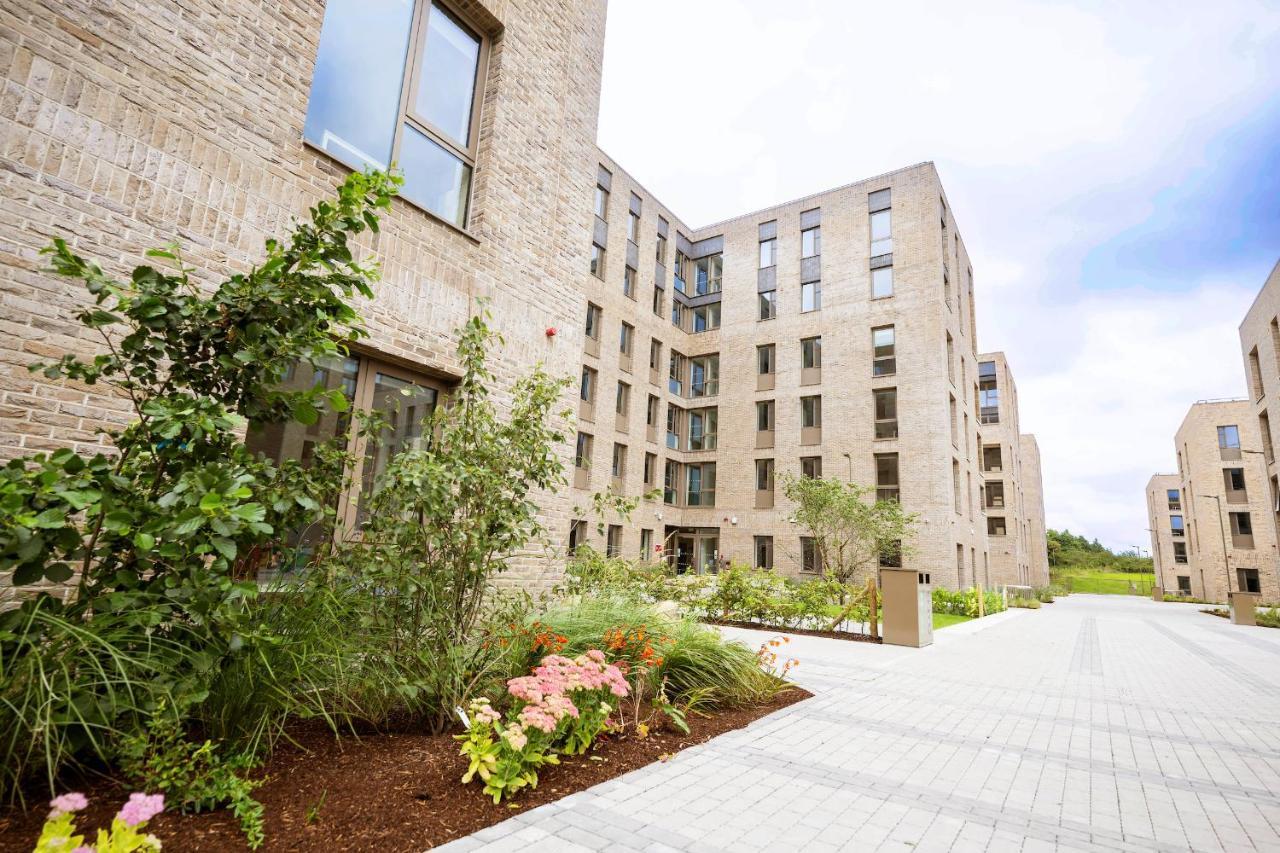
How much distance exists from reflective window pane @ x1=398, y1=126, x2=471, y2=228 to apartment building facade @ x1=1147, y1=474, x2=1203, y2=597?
70.1 m

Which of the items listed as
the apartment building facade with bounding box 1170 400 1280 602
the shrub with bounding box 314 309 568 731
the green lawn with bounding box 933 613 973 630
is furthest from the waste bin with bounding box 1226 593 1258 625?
the shrub with bounding box 314 309 568 731

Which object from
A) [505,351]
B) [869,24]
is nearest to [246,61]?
[505,351]

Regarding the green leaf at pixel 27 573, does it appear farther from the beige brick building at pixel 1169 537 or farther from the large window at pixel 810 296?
the beige brick building at pixel 1169 537

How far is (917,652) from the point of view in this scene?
10055 mm

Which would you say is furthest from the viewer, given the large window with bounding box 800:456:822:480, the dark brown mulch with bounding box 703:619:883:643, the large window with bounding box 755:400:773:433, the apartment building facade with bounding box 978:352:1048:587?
the apartment building facade with bounding box 978:352:1048:587

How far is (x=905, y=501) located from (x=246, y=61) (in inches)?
992

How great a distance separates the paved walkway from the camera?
3051mm

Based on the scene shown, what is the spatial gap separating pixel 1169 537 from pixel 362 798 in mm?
76432

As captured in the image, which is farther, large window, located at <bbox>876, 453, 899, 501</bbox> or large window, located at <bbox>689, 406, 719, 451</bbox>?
large window, located at <bbox>689, 406, 719, 451</bbox>

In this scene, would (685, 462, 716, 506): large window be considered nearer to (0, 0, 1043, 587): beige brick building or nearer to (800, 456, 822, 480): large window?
(800, 456, 822, 480): large window

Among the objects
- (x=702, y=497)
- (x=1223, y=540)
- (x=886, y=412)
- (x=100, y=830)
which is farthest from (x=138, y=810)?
(x=1223, y=540)

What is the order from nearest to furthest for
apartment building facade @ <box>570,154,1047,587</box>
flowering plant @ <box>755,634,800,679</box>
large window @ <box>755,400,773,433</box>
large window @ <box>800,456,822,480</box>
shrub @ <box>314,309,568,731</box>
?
shrub @ <box>314,309,568,731</box> < flowering plant @ <box>755,634,800,679</box> < apartment building facade @ <box>570,154,1047,587</box> < large window @ <box>800,456,822,480</box> < large window @ <box>755,400,773,433</box>

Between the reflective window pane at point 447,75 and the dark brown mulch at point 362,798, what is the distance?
5924 mm

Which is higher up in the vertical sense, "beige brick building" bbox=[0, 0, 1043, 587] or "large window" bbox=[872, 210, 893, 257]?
"large window" bbox=[872, 210, 893, 257]
